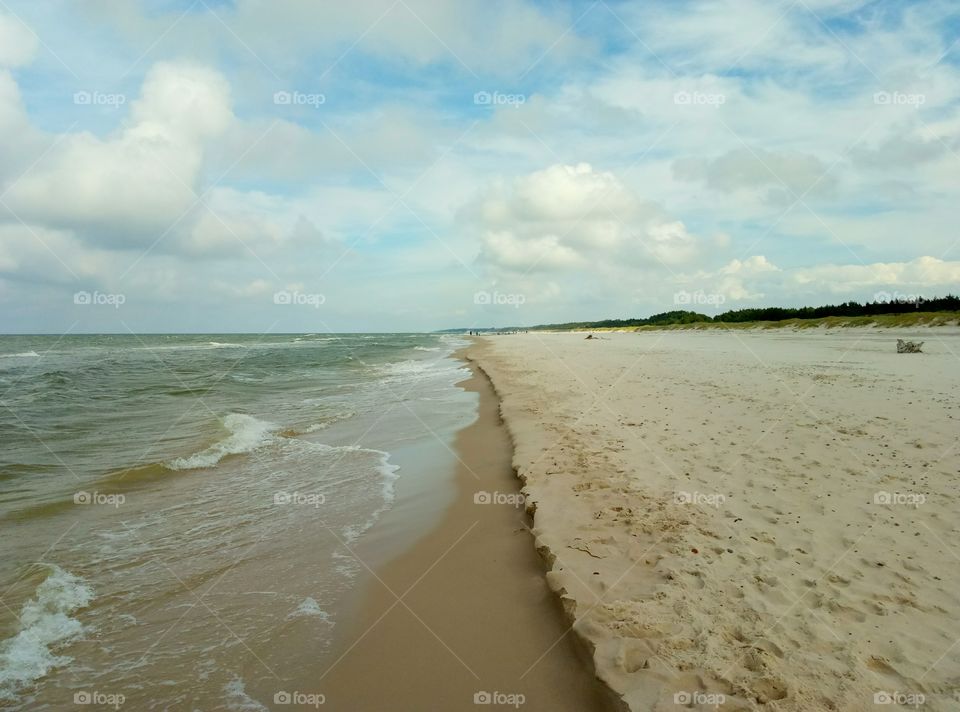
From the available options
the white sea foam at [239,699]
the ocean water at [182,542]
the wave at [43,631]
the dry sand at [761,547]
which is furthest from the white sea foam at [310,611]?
the dry sand at [761,547]

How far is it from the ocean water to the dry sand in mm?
2633

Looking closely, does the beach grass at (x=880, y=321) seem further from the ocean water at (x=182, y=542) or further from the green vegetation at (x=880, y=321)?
the ocean water at (x=182, y=542)

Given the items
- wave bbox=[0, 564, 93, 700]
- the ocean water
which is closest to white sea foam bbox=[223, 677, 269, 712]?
the ocean water

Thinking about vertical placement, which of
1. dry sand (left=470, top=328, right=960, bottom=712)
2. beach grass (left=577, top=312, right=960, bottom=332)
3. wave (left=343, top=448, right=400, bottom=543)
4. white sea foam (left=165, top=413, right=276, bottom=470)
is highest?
beach grass (left=577, top=312, right=960, bottom=332)

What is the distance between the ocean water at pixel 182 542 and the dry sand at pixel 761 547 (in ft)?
8.64

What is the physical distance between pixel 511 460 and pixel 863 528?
18.6 feet

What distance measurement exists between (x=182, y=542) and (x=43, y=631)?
6.73 ft

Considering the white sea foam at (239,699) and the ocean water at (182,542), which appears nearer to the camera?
the white sea foam at (239,699)

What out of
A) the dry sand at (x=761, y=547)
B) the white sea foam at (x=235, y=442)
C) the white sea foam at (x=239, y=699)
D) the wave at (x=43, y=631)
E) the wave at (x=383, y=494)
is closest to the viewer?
the dry sand at (x=761, y=547)

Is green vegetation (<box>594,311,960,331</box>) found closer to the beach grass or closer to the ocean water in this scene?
the beach grass

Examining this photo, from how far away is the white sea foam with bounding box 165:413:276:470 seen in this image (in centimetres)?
1082

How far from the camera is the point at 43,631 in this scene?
4711 mm

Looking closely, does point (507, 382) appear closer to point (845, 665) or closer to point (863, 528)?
point (863, 528)

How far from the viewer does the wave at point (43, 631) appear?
4.09 meters
